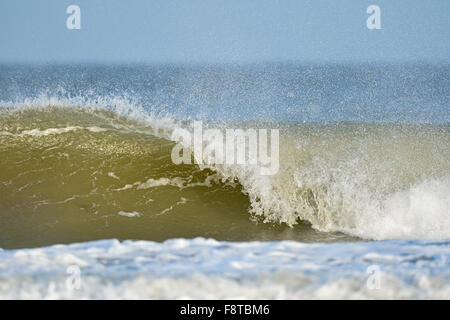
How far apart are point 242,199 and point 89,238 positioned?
1977mm

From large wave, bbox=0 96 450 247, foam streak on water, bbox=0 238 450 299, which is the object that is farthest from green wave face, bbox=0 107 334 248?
foam streak on water, bbox=0 238 450 299

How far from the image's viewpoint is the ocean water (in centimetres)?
321

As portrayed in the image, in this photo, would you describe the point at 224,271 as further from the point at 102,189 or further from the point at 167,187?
the point at 102,189

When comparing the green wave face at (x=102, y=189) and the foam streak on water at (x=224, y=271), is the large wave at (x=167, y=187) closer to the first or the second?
the green wave face at (x=102, y=189)

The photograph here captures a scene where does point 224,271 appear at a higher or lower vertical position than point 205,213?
higher

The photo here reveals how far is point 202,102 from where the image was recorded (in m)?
22.2

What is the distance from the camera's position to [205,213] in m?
6.65

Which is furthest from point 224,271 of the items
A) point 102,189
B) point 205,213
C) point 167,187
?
point 102,189

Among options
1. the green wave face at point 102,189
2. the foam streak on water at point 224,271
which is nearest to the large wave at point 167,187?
the green wave face at point 102,189

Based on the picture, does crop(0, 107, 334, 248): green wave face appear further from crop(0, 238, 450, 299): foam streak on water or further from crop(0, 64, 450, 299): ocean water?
crop(0, 238, 450, 299): foam streak on water

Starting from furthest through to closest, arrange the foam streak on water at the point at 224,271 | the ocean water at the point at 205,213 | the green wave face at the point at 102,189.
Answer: the green wave face at the point at 102,189, the ocean water at the point at 205,213, the foam streak on water at the point at 224,271

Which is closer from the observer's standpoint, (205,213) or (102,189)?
(205,213)

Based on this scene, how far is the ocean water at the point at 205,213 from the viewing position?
10.5 feet
